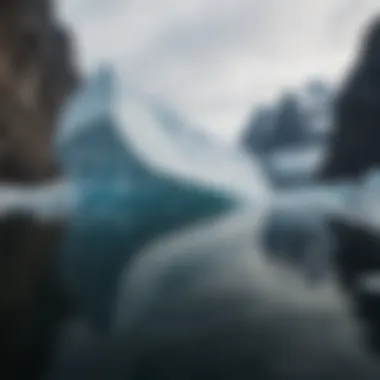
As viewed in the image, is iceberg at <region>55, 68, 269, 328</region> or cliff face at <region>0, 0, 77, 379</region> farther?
iceberg at <region>55, 68, 269, 328</region>

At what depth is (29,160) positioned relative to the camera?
140 cm

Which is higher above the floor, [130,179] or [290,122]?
[290,122]

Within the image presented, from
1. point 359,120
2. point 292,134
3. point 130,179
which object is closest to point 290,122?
point 292,134

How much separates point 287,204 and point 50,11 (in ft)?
2.24

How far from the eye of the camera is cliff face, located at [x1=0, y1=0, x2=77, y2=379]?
3.90 feet

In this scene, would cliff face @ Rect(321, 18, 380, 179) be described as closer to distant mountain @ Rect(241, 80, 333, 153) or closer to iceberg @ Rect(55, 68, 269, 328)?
distant mountain @ Rect(241, 80, 333, 153)

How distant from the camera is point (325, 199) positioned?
4.22ft

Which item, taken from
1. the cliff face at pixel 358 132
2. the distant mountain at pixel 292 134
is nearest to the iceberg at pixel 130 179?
the distant mountain at pixel 292 134

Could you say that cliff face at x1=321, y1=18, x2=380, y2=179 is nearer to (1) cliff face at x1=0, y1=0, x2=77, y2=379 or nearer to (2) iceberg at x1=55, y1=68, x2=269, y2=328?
(2) iceberg at x1=55, y1=68, x2=269, y2=328

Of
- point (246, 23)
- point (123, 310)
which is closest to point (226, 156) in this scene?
point (246, 23)

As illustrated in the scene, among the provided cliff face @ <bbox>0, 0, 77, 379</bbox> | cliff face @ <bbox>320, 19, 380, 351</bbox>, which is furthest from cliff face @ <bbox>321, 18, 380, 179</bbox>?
cliff face @ <bbox>0, 0, 77, 379</bbox>

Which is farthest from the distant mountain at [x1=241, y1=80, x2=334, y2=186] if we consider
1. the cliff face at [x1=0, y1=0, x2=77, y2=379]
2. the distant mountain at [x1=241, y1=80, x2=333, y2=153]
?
the cliff face at [x1=0, y1=0, x2=77, y2=379]

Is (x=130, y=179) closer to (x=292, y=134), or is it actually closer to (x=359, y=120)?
(x=292, y=134)

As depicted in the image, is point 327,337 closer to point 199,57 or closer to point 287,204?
point 287,204
